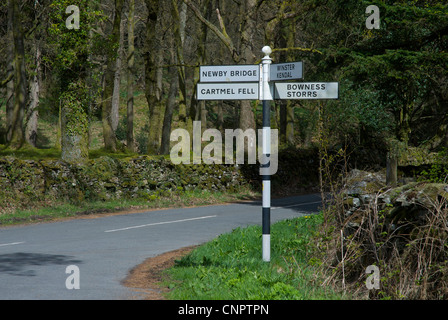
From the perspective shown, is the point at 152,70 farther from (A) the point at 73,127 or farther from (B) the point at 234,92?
(B) the point at 234,92

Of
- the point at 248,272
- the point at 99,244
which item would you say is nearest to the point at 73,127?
the point at 99,244

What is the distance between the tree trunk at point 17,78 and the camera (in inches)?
1133

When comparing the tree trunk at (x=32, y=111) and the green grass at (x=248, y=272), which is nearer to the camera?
the green grass at (x=248, y=272)

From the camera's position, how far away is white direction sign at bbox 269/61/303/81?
347 inches

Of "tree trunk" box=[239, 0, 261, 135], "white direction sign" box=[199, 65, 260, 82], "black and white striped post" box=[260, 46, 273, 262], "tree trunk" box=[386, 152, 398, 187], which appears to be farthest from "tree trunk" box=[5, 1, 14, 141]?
"black and white striped post" box=[260, 46, 273, 262]

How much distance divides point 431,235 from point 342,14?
1354 cm

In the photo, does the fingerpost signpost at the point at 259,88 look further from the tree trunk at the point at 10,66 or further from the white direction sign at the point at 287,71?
the tree trunk at the point at 10,66

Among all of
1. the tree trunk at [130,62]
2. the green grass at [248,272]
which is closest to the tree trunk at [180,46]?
the tree trunk at [130,62]

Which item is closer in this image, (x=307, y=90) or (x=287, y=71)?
(x=287, y=71)

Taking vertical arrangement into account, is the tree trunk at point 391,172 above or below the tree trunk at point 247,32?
below

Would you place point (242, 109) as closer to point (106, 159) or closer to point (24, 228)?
point (106, 159)

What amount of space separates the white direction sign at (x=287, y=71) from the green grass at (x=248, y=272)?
112 inches

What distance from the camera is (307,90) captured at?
909 centimetres

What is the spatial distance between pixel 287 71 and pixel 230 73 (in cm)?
93
